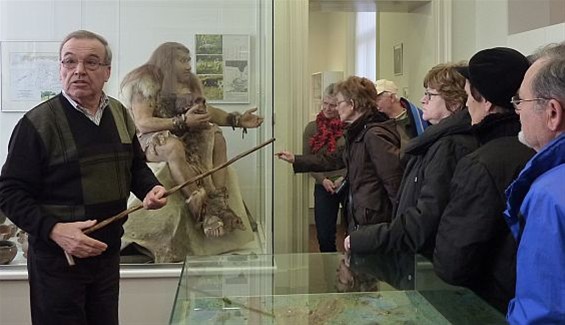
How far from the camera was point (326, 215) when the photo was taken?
16.2 feet

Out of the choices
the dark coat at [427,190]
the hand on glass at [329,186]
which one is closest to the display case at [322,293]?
the dark coat at [427,190]

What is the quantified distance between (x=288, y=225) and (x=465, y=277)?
103 inches

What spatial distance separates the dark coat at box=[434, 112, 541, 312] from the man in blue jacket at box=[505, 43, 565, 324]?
0.30 m

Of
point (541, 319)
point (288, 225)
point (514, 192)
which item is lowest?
point (288, 225)

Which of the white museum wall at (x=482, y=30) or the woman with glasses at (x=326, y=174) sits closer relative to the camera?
the white museum wall at (x=482, y=30)

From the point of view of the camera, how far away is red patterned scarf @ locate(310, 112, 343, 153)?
4656mm

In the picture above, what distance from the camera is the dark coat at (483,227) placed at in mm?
1764

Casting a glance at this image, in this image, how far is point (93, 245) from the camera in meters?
2.16

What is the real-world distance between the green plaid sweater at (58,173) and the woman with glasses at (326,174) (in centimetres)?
242

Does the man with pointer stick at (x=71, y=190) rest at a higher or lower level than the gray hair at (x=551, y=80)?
lower

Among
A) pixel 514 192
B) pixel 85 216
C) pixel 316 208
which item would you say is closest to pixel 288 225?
pixel 316 208

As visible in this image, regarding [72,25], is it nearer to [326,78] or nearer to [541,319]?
[541,319]

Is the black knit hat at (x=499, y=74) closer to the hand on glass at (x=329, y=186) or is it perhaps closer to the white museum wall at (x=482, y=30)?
the white museum wall at (x=482, y=30)

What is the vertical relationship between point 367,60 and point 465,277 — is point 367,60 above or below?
above
